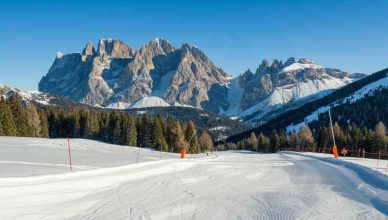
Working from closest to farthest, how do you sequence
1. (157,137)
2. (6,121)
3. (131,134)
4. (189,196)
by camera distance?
(189,196) → (6,121) → (157,137) → (131,134)

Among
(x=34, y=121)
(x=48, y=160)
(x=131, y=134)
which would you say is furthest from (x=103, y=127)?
(x=48, y=160)

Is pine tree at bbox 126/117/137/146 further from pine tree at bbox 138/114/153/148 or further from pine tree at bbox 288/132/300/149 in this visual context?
pine tree at bbox 288/132/300/149

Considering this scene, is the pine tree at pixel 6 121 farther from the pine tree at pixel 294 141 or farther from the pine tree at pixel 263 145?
the pine tree at pixel 263 145

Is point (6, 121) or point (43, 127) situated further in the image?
point (43, 127)

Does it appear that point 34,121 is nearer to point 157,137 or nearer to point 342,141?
point 157,137

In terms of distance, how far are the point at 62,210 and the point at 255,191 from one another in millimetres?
6601

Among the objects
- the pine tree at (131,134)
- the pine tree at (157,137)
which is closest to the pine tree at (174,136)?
the pine tree at (157,137)

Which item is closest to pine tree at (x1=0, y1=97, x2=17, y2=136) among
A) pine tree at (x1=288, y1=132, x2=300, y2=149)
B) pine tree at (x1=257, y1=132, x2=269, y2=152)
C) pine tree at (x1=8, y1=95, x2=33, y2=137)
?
pine tree at (x1=8, y1=95, x2=33, y2=137)

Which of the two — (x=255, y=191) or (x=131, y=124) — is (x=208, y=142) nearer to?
(x=131, y=124)

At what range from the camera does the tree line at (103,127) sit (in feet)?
292

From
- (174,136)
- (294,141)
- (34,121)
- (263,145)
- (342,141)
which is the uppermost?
(34,121)

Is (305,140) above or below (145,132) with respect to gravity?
below

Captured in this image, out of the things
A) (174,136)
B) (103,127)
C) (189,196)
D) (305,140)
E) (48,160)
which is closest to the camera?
(189,196)

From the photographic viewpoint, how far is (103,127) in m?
105
